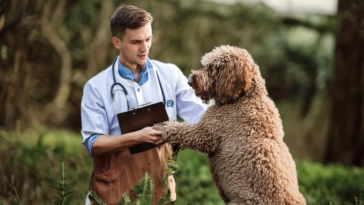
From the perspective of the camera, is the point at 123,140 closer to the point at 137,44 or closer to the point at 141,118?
the point at 141,118

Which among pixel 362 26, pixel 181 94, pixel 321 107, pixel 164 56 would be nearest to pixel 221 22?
pixel 164 56

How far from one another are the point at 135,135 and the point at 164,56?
10.4 meters

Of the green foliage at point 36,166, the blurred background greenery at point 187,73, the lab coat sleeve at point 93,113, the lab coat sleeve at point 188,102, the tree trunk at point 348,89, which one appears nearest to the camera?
the lab coat sleeve at point 93,113

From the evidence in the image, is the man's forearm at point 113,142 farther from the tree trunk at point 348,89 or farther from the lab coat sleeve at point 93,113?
the tree trunk at point 348,89

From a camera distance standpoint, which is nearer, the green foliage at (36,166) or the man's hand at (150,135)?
the man's hand at (150,135)

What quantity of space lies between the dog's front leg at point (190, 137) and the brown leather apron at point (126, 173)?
0.30 metres

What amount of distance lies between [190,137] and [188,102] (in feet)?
1.68

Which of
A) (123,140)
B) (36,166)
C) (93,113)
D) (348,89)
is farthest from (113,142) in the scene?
(348,89)

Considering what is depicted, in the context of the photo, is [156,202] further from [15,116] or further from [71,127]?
[71,127]

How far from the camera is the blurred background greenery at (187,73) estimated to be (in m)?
7.68

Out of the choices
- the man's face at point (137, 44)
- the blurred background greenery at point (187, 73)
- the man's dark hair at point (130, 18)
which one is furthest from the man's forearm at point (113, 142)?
the blurred background greenery at point (187, 73)

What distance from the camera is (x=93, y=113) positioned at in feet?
14.3

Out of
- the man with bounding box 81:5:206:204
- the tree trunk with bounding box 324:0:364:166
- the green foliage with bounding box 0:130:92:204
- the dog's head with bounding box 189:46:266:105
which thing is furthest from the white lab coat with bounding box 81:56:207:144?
the tree trunk with bounding box 324:0:364:166

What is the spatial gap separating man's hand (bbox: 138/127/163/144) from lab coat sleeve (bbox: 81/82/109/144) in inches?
11.3
